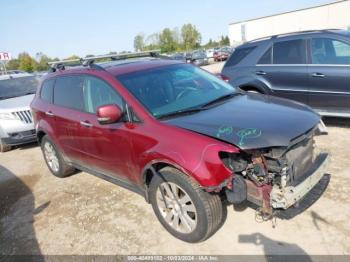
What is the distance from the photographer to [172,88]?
13.1 ft

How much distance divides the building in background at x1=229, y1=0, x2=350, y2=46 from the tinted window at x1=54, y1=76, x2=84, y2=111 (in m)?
54.8

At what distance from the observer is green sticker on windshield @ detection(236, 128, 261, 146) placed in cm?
287

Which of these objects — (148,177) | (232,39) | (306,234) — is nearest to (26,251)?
(148,177)

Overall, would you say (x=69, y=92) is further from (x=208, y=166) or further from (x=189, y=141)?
(x=208, y=166)

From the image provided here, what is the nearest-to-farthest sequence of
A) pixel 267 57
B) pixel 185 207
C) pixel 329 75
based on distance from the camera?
pixel 185 207, pixel 329 75, pixel 267 57

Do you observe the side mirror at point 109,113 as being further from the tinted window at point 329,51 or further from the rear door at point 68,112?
the tinted window at point 329,51

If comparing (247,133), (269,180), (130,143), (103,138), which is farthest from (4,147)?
(269,180)

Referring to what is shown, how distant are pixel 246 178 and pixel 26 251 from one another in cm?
255

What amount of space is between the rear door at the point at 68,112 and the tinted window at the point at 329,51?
413 centimetres

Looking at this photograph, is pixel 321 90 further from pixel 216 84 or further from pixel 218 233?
pixel 218 233

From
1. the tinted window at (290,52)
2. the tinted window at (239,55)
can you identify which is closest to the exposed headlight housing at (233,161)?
the tinted window at (290,52)

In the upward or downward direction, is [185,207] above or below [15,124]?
below

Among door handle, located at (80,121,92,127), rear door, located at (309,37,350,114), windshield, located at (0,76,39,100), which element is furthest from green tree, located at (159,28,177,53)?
door handle, located at (80,121,92,127)

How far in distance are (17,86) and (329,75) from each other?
25.8ft
